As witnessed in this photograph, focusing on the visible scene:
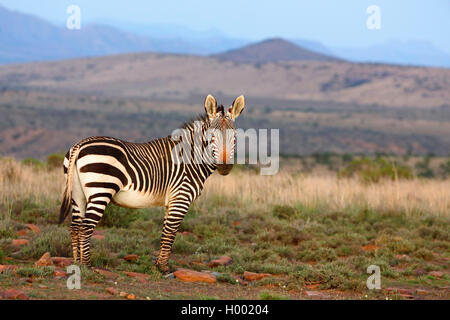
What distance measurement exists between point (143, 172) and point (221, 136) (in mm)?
1112

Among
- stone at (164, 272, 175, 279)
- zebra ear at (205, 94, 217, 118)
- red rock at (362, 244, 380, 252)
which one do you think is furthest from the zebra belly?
red rock at (362, 244, 380, 252)

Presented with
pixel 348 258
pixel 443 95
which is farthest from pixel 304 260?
pixel 443 95

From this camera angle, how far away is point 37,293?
6.74 meters

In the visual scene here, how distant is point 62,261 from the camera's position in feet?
28.2

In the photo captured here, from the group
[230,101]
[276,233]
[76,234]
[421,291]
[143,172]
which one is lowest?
[421,291]

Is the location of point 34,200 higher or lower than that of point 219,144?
lower

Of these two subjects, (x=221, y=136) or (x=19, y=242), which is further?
(x=19, y=242)

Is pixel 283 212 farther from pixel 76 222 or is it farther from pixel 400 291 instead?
pixel 76 222

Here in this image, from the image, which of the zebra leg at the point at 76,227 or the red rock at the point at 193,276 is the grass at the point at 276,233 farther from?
the zebra leg at the point at 76,227

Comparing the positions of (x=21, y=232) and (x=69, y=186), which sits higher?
(x=69, y=186)

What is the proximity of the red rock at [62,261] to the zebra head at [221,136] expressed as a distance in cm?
235

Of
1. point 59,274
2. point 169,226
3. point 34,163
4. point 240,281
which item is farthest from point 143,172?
point 34,163

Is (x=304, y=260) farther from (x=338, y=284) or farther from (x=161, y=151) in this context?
(x=161, y=151)

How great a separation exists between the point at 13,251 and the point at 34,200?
387 cm
